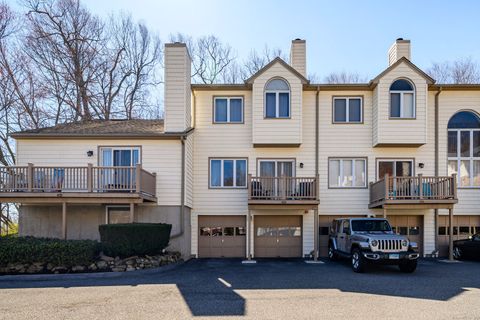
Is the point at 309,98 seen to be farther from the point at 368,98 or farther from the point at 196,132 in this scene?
the point at 196,132

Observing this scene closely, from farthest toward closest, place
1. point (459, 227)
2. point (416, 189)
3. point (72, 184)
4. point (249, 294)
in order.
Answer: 1. point (459, 227)
2. point (416, 189)
3. point (72, 184)
4. point (249, 294)

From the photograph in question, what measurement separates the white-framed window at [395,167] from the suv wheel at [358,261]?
5.93m

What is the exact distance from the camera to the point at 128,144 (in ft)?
54.2

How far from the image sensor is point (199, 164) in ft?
58.9

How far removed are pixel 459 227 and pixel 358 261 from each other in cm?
815

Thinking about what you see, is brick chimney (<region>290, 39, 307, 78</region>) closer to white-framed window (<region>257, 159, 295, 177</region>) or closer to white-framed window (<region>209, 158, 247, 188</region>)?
white-framed window (<region>257, 159, 295, 177</region>)

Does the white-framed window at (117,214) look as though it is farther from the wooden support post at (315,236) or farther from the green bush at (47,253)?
the wooden support post at (315,236)

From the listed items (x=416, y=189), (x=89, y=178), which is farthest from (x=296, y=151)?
(x=89, y=178)

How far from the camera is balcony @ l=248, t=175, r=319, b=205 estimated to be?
53.2 ft

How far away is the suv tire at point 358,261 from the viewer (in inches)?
496

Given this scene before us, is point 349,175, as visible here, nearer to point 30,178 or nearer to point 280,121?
point 280,121

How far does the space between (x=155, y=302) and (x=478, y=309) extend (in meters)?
6.61

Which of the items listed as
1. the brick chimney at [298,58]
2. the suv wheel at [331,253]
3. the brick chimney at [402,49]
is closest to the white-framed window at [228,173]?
the suv wheel at [331,253]

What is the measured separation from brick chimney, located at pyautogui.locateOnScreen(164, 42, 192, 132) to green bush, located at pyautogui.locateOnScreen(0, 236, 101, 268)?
6.04 m
